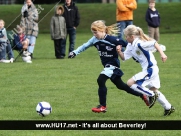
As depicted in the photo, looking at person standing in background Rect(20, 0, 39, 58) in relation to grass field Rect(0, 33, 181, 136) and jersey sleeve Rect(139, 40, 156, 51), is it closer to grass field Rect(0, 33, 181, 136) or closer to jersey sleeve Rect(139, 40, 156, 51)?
grass field Rect(0, 33, 181, 136)

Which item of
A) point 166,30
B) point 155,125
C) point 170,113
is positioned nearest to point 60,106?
point 170,113

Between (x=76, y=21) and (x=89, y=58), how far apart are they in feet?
4.67

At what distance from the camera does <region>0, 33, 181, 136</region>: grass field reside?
425 inches

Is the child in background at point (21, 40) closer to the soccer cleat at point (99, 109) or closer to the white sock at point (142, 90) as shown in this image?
Answer: the soccer cleat at point (99, 109)

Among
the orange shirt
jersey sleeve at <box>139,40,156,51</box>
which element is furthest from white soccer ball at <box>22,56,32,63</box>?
jersey sleeve at <box>139,40,156,51</box>

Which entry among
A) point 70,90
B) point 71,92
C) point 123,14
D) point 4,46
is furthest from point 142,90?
point 123,14

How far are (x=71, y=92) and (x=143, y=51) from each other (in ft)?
10.1

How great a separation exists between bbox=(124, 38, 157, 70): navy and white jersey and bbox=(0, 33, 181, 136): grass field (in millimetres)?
880

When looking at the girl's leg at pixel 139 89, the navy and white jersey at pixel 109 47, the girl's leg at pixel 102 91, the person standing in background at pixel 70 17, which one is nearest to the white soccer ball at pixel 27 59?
the person standing in background at pixel 70 17

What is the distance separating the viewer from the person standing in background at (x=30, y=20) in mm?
19781

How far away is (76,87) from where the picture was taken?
1424 centimetres

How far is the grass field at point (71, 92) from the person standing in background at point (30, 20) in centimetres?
78

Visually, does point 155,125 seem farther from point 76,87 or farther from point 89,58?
point 89,58

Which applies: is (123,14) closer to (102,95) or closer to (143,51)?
(102,95)
